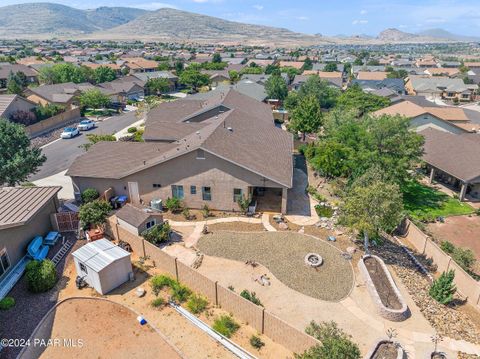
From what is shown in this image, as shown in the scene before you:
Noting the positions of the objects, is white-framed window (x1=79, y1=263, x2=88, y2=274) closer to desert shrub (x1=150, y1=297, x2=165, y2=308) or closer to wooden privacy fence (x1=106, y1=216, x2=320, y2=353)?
wooden privacy fence (x1=106, y1=216, x2=320, y2=353)

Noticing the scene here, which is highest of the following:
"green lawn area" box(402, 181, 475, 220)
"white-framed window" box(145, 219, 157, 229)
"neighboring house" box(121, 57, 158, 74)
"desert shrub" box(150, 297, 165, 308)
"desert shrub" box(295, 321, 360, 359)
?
"neighboring house" box(121, 57, 158, 74)

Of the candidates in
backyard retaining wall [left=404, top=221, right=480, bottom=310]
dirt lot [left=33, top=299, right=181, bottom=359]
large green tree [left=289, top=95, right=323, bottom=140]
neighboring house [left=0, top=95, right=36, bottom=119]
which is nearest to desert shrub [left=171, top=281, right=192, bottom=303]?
dirt lot [left=33, top=299, right=181, bottom=359]

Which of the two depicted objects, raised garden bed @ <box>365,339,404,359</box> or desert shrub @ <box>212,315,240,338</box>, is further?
desert shrub @ <box>212,315,240,338</box>

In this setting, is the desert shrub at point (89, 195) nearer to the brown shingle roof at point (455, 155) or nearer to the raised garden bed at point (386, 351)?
the raised garden bed at point (386, 351)

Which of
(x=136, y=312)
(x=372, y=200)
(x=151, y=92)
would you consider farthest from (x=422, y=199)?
(x=151, y=92)

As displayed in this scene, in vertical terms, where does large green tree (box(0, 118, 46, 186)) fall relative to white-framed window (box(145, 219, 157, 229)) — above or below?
above

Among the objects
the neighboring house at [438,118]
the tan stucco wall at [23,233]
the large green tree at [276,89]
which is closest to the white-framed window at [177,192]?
the tan stucco wall at [23,233]

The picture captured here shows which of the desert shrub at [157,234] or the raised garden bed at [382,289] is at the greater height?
the desert shrub at [157,234]
